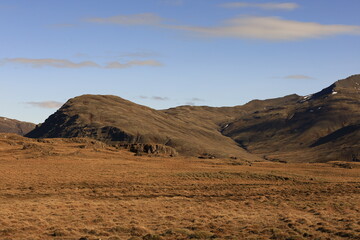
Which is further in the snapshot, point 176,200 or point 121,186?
point 121,186

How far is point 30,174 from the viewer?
196 feet

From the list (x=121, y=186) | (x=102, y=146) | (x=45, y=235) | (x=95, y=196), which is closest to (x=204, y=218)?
(x=45, y=235)

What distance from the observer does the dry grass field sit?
27484 millimetres

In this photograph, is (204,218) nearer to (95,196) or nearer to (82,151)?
(95,196)

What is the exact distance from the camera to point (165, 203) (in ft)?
134

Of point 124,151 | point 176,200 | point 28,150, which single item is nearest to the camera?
point 176,200

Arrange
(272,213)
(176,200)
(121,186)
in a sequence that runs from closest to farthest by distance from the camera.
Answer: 1. (272,213)
2. (176,200)
3. (121,186)

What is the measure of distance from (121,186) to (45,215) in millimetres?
18712

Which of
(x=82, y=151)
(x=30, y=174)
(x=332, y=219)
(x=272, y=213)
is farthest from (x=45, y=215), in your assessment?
(x=82, y=151)

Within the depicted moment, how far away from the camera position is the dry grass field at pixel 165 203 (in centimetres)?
2748

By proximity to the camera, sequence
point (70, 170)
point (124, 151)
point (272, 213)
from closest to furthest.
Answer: point (272, 213) → point (70, 170) → point (124, 151)

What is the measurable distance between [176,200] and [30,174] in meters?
26.8

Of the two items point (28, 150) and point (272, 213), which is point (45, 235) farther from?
point (28, 150)

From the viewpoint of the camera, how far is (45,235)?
26688 millimetres
